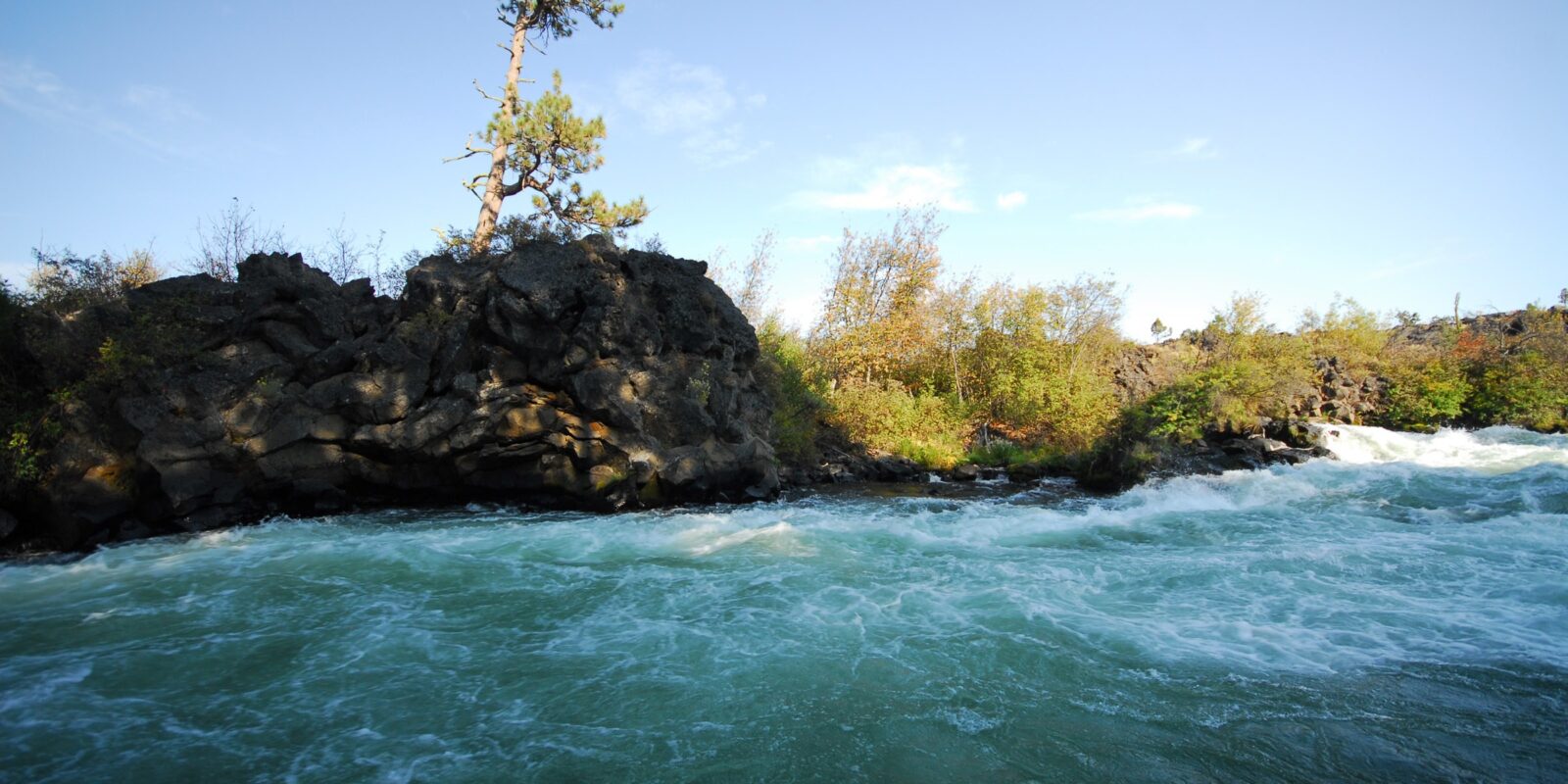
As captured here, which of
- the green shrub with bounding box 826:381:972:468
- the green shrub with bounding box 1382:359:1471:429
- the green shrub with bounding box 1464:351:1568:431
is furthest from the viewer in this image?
the green shrub with bounding box 1382:359:1471:429

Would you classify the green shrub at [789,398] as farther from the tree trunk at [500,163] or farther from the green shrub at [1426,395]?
the green shrub at [1426,395]

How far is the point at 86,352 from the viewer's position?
11039mm

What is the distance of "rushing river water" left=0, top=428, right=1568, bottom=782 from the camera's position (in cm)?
471

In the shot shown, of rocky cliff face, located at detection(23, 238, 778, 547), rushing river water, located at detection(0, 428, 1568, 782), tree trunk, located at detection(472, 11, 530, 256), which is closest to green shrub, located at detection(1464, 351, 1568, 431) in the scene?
rushing river water, located at detection(0, 428, 1568, 782)

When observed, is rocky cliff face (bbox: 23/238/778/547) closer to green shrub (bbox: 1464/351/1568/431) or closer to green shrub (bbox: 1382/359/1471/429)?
green shrub (bbox: 1382/359/1471/429)

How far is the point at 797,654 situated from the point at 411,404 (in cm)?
910

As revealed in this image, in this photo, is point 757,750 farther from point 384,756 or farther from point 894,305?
point 894,305

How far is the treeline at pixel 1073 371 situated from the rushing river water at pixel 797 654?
28.1 ft

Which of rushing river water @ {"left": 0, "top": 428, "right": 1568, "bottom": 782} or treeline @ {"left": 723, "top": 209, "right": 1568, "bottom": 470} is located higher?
treeline @ {"left": 723, "top": 209, "right": 1568, "bottom": 470}

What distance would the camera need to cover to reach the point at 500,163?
16766mm

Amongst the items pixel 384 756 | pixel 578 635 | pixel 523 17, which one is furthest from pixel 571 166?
pixel 384 756

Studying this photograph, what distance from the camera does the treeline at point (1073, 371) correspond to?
770 inches

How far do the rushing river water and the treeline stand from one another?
856 cm

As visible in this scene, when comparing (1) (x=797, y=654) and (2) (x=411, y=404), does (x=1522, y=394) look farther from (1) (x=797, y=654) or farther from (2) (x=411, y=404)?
(2) (x=411, y=404)
